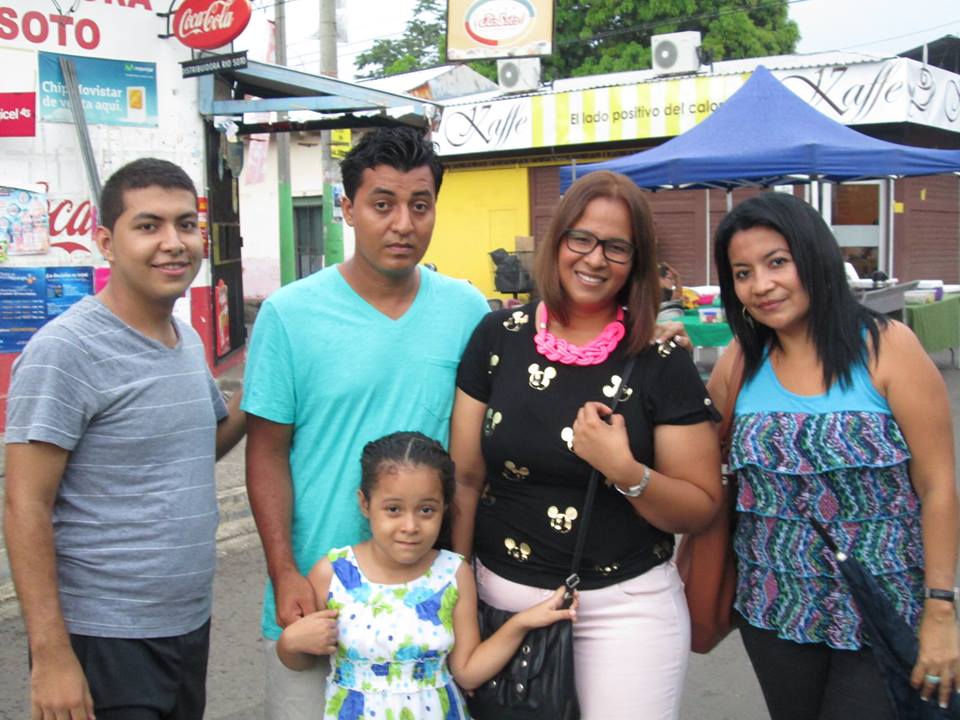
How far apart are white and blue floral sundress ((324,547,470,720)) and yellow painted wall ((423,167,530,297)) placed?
18081mm

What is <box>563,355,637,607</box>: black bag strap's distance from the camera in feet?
7.38

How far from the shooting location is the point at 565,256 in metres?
2.38

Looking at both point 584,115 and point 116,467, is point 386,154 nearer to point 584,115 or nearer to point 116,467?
point 116,467

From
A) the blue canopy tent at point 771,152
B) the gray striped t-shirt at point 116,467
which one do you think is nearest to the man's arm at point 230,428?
the gray striped t-shirt at point 116,467

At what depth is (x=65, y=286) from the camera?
8.48m

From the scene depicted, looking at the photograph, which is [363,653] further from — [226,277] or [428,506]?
[226,277]

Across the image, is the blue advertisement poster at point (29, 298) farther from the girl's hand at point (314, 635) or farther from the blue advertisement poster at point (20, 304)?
the girl's hand at point (314, 635)

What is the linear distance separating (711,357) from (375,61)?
127 feet

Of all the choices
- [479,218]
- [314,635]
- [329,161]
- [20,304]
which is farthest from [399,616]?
[479,218]

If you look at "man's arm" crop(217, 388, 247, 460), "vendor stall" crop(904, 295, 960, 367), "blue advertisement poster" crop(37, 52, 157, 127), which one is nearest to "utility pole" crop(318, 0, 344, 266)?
"blue advertisement poster" crop(37, 52, 157, 127)

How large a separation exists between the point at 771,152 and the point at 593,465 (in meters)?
8.14

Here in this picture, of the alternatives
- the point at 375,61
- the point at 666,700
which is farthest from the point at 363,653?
the point at 375,61

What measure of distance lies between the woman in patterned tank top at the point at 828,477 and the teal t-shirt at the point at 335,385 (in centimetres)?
80

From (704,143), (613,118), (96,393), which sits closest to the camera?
(96,393)
